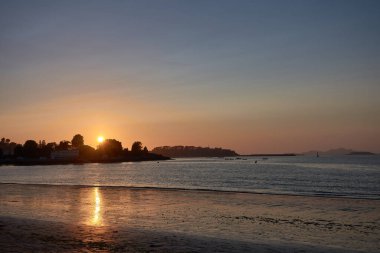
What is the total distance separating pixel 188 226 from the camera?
82.3 feet

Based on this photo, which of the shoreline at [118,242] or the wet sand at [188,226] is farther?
the wet sand at [188,226]

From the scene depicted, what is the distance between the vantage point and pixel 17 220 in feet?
87.7

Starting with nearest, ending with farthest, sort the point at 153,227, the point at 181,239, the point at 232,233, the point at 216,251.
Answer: the point at 216,251, the point at 181,239, the point at 232,233, the point at 153,227

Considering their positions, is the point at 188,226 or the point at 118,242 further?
the point at 188,226

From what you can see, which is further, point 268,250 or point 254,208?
point 254,208

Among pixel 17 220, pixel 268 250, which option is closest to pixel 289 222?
pixel 268 250

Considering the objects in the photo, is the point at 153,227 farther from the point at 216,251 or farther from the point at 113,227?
the point at 216,251

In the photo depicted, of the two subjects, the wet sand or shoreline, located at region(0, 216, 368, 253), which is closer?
shoreline, located at region(0, 216, 368, 253)

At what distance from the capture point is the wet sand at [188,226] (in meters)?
19.0

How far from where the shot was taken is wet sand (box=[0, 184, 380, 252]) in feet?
62.3

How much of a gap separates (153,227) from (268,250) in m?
8.59

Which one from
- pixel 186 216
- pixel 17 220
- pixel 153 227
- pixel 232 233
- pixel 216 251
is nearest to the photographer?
pixel 216 251

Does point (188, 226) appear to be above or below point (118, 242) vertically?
below

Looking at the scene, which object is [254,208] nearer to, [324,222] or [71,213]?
[324,222]
